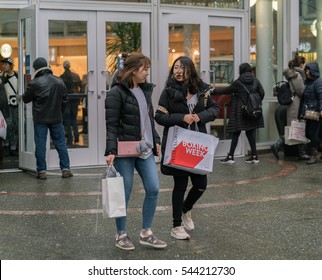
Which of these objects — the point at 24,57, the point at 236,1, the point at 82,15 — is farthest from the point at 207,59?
the point at 24,57

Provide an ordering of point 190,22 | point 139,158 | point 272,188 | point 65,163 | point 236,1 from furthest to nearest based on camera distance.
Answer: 1. point 236,1
2. point 190,22
3. point 65,163
4. point 272,188
5. point 139,158

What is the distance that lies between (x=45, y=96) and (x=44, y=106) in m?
0.14

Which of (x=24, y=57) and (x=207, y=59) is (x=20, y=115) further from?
(x=207, y=59)

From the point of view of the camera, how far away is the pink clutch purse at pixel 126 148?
16.6ft

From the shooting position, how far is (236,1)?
1111 cm

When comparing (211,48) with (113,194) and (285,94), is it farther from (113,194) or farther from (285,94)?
(113,194)

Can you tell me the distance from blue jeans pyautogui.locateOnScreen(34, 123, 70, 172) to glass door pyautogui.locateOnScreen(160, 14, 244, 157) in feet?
7.49

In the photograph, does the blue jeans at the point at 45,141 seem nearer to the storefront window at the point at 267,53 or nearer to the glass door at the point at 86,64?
the glass door at the point at 86,64

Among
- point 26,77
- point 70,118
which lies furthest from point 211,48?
point 26,77

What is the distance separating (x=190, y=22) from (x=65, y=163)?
3426mm

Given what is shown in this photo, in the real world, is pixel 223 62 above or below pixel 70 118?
above

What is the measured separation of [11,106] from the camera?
36.4 feet

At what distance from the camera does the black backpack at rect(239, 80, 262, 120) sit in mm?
9891

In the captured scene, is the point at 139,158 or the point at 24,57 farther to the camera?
the point at 24,57
